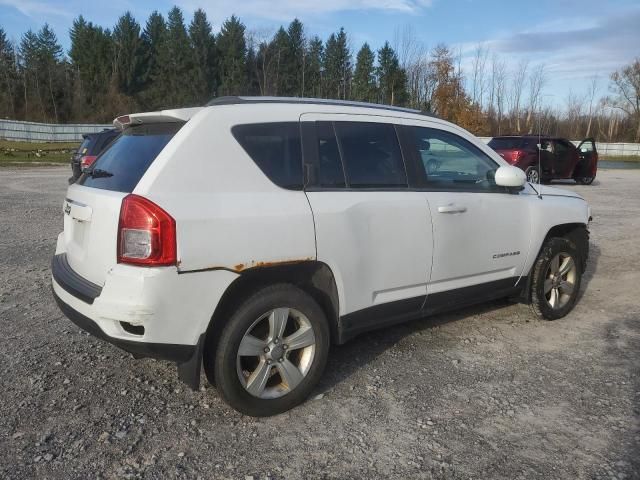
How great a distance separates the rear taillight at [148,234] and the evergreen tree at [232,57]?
66.2 m

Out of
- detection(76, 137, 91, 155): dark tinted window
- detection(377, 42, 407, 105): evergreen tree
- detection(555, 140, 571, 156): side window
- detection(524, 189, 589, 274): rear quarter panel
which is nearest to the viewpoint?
detection(524, 189, 589, 274): rear quarter panel

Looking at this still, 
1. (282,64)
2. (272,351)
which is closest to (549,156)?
(272,351)

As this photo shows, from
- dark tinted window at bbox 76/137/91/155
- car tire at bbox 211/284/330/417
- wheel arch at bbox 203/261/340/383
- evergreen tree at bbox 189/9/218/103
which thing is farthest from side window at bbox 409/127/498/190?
evergreen tree at bbox 189/9/218/103

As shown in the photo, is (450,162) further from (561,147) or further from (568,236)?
(561,147)

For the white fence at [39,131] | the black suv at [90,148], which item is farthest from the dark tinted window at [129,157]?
the white fence at [39,131]

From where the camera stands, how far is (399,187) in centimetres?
382

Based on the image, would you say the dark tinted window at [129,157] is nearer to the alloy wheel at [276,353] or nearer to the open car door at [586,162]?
the alloy wheel at [276,353]

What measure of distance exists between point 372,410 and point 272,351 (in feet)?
2.42

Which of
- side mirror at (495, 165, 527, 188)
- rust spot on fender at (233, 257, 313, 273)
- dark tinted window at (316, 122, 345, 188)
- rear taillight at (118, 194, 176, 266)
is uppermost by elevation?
dark tinted window at (316, 122, 345, 188)

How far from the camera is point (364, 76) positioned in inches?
2758

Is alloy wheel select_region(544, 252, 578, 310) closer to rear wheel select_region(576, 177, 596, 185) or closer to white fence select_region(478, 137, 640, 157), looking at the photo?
rear wheel select_region(576, 177, 596, 185)

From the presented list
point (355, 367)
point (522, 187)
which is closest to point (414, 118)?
point (522, 187)

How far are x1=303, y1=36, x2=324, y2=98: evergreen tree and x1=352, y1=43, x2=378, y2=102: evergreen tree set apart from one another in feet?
17.5

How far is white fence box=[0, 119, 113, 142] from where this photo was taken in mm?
42781
